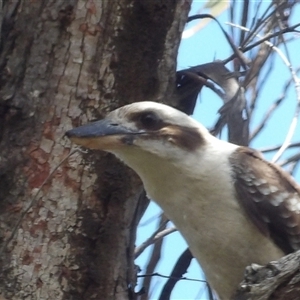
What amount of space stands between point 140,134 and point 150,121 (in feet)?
0.20

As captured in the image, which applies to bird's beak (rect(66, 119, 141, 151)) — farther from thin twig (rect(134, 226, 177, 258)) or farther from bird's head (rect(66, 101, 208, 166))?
thin twig (rect(134, 226, 177, 258))

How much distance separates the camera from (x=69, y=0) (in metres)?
3.09

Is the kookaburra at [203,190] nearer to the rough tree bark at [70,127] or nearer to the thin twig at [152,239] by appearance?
the rough tree bark at [70,127]

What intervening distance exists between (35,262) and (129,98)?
636 millimetres

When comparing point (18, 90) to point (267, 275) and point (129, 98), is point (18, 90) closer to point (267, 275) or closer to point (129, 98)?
point (129, 98)

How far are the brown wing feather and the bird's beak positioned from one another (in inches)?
14.5

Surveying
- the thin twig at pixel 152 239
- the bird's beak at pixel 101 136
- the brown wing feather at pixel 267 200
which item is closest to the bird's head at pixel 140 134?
the bird's beak at pixel 101 136

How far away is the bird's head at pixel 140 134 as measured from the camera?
269cm

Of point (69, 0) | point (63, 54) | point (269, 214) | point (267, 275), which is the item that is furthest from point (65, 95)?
point (267, 275)

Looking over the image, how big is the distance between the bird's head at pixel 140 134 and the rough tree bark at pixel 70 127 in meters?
0.27

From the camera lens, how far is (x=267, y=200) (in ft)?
9.27

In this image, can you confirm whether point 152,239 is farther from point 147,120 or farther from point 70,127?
point 147,120

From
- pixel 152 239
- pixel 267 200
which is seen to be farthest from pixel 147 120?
pixel 152 239

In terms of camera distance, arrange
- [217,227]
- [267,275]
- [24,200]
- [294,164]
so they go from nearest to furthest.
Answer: [267,275]
[217,227]
[24,200]
[294,164]
